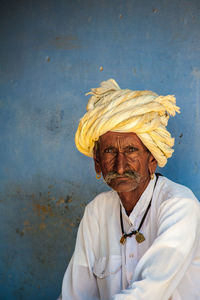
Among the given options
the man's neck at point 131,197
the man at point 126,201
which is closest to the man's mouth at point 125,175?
the man at point 126,201

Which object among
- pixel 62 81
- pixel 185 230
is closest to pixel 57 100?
pixel 62 81

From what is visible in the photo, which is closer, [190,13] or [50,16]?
[190,13]

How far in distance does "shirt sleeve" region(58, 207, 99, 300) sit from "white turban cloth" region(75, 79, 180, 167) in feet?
2.12

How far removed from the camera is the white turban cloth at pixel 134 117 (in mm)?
2588

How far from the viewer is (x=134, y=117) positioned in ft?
8.46

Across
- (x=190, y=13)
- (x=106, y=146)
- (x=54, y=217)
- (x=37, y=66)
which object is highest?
(x=190, y=13)

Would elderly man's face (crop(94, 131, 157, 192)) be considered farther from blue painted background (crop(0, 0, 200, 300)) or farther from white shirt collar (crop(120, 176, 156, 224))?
blue painted background (crop(0, 0, 200, 300))

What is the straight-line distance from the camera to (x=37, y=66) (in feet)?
11.8

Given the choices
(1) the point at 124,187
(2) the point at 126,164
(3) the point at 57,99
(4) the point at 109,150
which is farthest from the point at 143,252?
(3) the point at 57,99

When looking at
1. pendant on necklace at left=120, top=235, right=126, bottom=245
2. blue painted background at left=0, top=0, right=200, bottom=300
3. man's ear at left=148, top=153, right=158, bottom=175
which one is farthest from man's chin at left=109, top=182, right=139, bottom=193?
blue painted background at left=0, top=0, right=200, bottom=300

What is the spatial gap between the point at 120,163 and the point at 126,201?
280 millimetres

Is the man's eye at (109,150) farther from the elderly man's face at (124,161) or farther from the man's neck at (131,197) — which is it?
the man's neck at (131,197)

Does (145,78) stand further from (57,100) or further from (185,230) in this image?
(185,230)

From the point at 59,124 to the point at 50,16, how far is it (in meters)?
0.88
